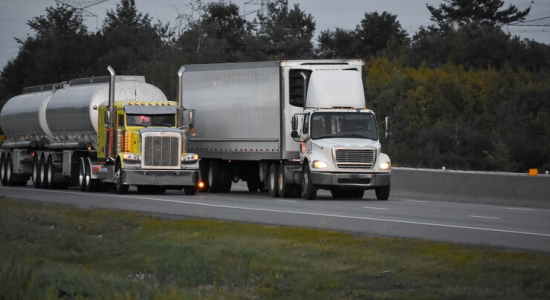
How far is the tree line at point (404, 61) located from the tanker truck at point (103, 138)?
2793 cm

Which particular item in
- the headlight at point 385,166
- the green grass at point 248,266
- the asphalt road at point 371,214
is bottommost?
the green grass at point 248,266

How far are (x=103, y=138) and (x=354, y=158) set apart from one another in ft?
30.9

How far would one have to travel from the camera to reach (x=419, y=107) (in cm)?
8456

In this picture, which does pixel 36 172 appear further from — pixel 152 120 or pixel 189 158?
pixel 189 158

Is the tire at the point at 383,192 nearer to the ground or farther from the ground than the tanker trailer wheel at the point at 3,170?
nearer to the ground

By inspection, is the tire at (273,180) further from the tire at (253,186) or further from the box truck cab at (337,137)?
the tire at (253,186)

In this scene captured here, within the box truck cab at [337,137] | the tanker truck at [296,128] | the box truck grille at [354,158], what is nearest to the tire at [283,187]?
the tanker truck at [296,128]

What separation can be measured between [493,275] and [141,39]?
11794cm

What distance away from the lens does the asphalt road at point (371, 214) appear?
20312 mm

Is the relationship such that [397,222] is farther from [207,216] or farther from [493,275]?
[493,275]

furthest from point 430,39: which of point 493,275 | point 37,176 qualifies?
point 493,275

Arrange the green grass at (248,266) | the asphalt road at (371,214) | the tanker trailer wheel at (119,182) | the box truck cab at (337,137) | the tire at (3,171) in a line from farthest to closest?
1. the tire at (3,171)
2. the tanker trailer wheel at (119,182)
3. the box truck cab at (337,137)
4. the asphalt road at (371,214)
5. the green grass at (248,266)

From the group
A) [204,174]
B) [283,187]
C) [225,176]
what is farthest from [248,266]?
[204,174]

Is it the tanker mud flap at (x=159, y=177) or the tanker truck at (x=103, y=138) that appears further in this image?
the tanker truck at (x=103, y=138)
